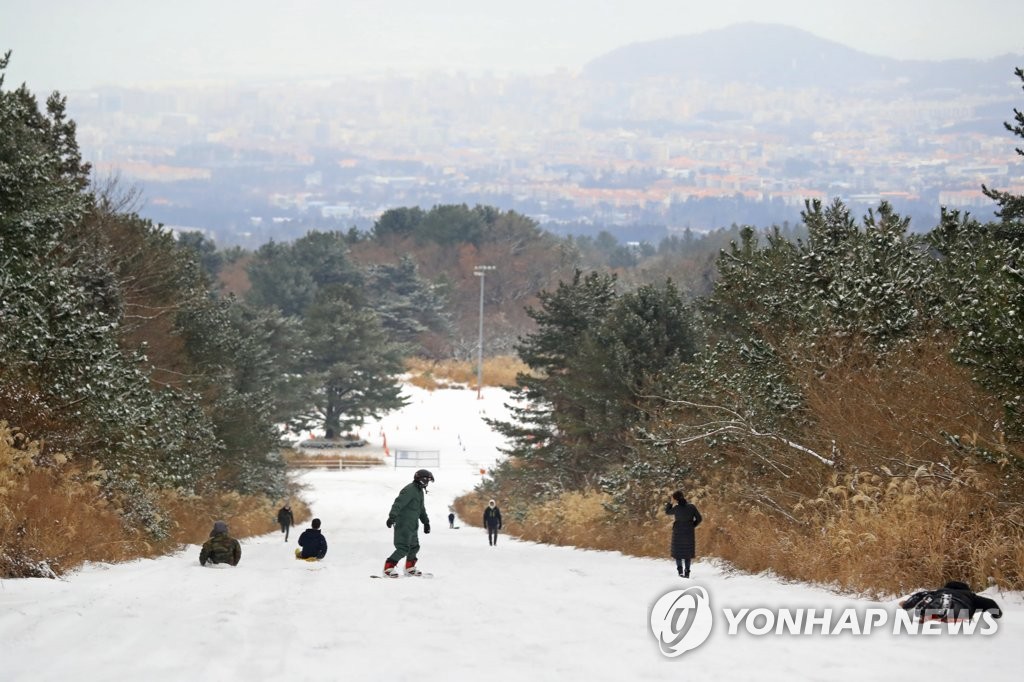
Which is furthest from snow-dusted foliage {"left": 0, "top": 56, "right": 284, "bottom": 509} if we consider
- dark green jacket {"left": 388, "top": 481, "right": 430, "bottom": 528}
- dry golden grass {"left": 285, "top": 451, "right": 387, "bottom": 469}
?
dry golden grass {"left": 285, "top": 451, "right": 387, "bottom": 469}

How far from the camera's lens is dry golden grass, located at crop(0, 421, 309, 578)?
15406 mm

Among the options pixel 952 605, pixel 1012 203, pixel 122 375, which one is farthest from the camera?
pixel 1012 203

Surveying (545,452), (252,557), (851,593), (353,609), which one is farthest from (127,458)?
(545,452)

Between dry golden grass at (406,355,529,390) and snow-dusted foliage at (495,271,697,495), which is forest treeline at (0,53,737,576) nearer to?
snow-dusted foliage at (495,271,697,495)

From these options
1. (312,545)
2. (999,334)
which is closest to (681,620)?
(999,334)

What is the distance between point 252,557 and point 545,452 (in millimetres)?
18717

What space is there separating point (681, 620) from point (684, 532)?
5.57m

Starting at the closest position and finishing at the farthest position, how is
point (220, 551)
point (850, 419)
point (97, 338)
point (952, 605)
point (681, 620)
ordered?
point (952, 605)
point (681, 620)
point (850, 419)
point (220, 551)
point (97, 338)

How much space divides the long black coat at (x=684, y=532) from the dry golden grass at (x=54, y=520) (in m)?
7.19

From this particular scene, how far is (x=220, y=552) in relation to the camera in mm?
19609

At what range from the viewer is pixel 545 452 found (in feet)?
133

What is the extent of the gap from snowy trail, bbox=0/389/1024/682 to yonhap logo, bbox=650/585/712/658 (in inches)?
4.8

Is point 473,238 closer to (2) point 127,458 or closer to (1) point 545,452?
(1) point 545,452

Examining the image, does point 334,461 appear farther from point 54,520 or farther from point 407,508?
point 54,520
